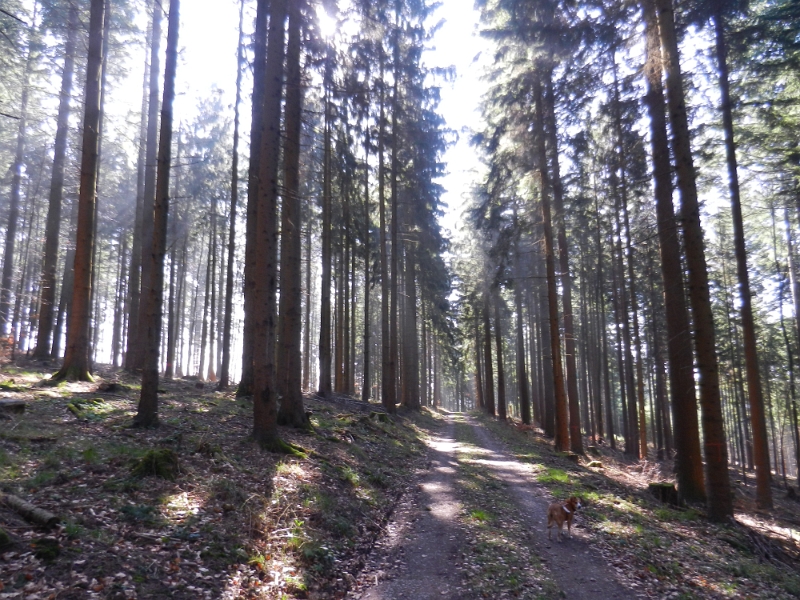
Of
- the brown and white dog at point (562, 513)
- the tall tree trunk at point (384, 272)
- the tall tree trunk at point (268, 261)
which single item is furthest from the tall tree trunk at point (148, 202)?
the brown and white dog at point (562, 513)

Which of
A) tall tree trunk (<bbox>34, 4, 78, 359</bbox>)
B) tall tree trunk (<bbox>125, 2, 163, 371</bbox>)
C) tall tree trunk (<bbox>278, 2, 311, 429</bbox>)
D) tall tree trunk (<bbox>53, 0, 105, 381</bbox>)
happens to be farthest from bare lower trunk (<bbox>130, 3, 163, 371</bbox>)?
tall tree trunk (<bbox>278, 2, 311, 429</bbox>)

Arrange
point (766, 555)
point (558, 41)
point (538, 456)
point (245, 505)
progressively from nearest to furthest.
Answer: point (245, 505) < point (766, 555) < point (558, 41) < point (538, 456)

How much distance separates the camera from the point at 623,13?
1130 centimetres

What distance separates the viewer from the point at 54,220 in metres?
17.6

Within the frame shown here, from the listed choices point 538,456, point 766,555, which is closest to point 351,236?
point 538,456

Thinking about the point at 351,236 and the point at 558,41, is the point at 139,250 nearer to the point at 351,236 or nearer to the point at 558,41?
the point at 351,236

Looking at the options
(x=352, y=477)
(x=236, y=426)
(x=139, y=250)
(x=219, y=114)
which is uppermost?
(x=219, y=114)

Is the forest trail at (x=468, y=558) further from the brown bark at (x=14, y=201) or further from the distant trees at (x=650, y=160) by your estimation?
the brown bark at (x=14, y=201)

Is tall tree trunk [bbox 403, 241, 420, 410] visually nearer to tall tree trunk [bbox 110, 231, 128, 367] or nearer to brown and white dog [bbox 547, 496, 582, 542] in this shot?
tall tree trunk [bbox 110, 231, 128, 367]

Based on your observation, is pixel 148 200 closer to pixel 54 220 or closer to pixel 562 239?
pixel 54 220

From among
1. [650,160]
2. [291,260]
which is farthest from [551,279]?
[291,260]

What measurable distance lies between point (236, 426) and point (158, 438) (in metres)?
2.62

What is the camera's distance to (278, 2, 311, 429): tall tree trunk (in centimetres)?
1240

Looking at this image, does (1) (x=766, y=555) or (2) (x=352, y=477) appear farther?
(2) (x=352, y=477)
